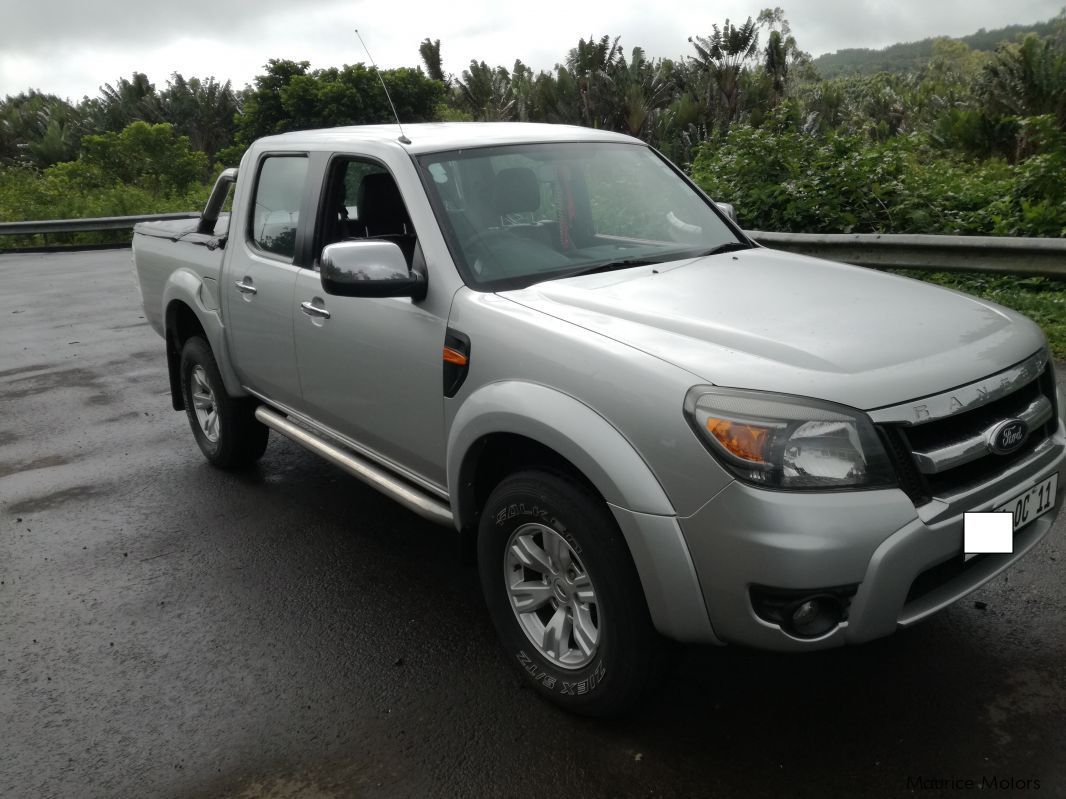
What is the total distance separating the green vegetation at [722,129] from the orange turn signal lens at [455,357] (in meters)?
4.85

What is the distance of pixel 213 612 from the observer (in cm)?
386

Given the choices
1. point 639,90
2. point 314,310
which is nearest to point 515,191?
point 314,310

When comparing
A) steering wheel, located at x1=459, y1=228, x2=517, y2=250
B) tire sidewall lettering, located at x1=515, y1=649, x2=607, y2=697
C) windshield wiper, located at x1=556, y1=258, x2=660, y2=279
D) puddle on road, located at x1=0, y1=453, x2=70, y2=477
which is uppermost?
steering wheel, located at x1=459, y1=228, x2=517, y2=250

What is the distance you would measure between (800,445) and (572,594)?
890 mm

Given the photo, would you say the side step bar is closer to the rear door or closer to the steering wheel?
the rear door

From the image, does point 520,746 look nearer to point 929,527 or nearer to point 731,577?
point 731,577

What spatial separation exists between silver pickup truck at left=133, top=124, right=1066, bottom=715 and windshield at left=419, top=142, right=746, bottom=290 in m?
0.01

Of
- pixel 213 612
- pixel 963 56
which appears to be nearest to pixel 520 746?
pixel 213 612

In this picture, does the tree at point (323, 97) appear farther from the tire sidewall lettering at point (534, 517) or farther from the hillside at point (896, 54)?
the hillside at point (896, 54)

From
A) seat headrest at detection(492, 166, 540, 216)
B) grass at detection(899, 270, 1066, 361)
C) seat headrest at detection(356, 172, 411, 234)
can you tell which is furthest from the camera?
grass at detection(899, 270, 1066, 361)

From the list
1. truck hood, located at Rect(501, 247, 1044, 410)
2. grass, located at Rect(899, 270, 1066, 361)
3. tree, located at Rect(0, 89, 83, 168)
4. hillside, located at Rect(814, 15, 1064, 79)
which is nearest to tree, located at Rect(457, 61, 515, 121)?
tree, located at Rect(0, 89, 83, 168)

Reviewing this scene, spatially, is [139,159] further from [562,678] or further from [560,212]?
[562,678]

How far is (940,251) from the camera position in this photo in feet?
23.1

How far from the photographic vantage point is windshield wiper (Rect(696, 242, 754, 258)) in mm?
3812
